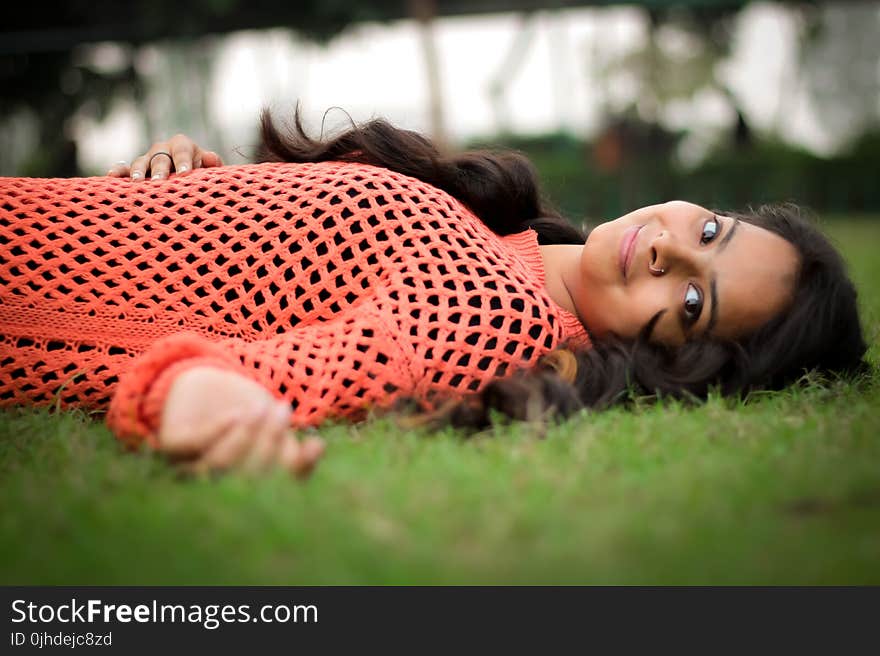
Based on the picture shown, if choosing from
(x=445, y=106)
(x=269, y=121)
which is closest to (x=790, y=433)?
(x=269, y=121)

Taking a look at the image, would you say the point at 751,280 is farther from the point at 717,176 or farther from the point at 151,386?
the point at 717,176

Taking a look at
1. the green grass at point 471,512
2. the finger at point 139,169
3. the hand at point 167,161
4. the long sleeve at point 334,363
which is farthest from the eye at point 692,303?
the finger at point 139,169

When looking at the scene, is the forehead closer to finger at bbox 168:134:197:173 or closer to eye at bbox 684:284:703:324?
eye at bbox 684:284:703:324

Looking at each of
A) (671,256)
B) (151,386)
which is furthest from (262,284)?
(671,256)

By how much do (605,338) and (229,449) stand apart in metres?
1.48

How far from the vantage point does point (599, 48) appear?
640 inches

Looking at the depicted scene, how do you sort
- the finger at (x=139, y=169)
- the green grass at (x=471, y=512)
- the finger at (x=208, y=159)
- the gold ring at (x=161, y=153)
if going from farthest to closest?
1. the finger at (x=208, y=159)
2. the gold ring at (x=161, y=153)
3. the finger at (x=139, y=169)
4. the green grass at (x=471, y=512)

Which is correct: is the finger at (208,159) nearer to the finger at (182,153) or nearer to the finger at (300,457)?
the finger at (182,153)

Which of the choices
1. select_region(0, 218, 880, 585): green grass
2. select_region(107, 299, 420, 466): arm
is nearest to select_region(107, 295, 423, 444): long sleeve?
select_region(107, 299, 420, 466): arm

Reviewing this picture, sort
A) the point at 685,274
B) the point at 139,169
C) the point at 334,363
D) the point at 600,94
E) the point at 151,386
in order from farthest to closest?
the point at 600,94 → the point at 139,169 → the point at 685,274 → the point at 334,363 → the point at 151,386

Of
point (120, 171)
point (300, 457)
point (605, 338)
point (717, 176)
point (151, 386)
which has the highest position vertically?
point (120, 171)

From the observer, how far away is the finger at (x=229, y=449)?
5.55 feet

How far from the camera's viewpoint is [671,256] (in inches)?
105

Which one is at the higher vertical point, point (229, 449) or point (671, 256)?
point (671, 256)
